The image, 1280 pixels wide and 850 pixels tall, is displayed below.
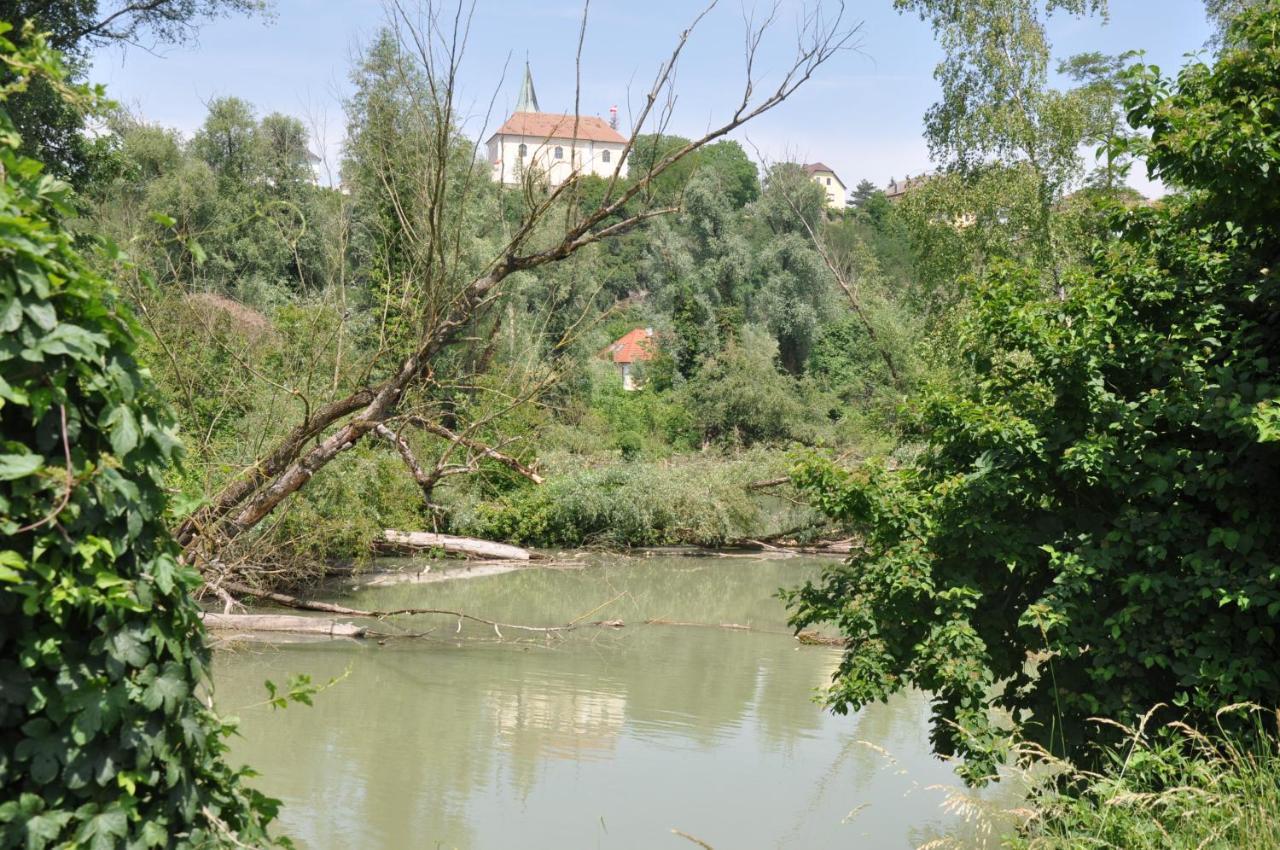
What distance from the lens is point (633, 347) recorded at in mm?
50719

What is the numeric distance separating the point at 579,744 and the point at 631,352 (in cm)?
4092

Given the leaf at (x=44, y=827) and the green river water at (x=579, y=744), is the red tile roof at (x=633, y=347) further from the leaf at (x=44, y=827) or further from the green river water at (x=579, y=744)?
→ the leaf at (x=44, y=827)

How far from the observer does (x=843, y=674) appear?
24.6 feet

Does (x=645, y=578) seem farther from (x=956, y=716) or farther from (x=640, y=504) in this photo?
(x=956, y=716)

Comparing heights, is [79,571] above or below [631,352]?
below

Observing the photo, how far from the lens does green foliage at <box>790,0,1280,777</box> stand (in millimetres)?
6148

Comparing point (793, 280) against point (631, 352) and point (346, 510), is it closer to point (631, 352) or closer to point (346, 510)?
point (631, 352)

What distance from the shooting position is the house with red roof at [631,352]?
41156 mm

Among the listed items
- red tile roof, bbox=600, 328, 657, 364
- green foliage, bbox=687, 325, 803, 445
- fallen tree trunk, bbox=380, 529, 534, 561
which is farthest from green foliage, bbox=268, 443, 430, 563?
red tile roof, bbox=600, 328, 657, 364

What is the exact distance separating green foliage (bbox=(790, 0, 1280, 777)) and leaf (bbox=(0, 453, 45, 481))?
529cm

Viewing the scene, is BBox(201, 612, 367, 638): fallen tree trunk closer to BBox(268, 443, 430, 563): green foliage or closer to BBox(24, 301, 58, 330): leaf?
BBox(268, 443, 430, 563): green foliage

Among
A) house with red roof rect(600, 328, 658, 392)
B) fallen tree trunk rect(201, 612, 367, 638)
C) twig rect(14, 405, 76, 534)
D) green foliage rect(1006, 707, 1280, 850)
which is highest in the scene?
house with red roof rect(600, 328, 658, 392)

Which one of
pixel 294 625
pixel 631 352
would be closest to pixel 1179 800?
pixel 294 625

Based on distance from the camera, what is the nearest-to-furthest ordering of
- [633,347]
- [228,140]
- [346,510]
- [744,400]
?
[346,510]
[744,400]
[228,140]
[633,347]
